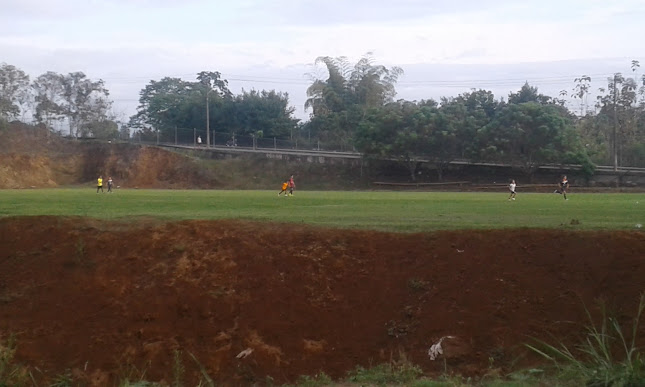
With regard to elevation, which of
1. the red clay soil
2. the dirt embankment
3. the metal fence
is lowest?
the red clay soil

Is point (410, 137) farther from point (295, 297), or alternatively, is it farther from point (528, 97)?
point (295, 297)

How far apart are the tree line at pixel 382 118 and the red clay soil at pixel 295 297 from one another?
2067 inches

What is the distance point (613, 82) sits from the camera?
8069 centimetres

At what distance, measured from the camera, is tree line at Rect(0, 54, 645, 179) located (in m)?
68.2

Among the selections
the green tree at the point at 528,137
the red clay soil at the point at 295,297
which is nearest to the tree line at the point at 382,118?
the green tree at the point at 528,137

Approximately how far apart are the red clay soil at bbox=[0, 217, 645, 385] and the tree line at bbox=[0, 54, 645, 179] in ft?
172

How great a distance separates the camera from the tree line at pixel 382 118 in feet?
224

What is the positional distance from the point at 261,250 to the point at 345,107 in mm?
77482

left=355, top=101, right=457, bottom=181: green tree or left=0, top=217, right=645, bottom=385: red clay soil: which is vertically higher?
left=355, top=101, right=457, bottom=181: green tree

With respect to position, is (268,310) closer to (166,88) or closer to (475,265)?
(475,265)

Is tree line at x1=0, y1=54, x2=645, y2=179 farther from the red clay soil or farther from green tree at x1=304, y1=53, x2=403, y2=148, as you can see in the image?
the red clay soil

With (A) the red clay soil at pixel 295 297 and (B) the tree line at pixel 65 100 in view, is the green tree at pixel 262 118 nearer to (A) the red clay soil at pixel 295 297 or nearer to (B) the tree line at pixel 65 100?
(B) the tree line at pixel 65 100

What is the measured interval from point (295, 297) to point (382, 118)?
198 ft

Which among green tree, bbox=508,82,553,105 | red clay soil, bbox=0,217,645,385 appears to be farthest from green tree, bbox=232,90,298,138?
red clay soil, bbox=0,217,645,385
